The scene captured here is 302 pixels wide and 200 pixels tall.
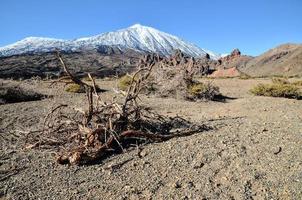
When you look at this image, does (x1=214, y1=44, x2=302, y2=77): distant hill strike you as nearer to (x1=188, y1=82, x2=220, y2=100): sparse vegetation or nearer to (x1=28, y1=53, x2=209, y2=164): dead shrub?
(x1=188, y1=82, x2=220, y2=100): sparse vegetation

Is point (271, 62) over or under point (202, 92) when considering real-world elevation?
under

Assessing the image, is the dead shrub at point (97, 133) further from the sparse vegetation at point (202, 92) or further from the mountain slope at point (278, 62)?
the mountain slope at point (278, 62)

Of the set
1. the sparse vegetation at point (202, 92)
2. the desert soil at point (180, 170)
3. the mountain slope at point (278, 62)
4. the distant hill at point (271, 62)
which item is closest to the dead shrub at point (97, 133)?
the desert soil at point (180, 170)

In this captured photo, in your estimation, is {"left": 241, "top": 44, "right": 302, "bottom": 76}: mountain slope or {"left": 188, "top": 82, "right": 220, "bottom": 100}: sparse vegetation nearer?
{"left": 188, "top": 82, "right": 220, "bottom": 100}: sparse vegetation

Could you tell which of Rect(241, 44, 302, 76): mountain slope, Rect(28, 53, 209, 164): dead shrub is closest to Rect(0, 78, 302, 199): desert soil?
Rect(28, 53, 209, 164): dead shrub

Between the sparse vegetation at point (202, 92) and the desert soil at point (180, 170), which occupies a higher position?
the sparse vegetation at point (202, 92)

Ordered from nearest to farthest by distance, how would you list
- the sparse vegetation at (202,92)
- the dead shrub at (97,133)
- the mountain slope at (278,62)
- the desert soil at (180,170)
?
the desert soil at (180,170) → the dead shrub at (97,133) → the sparse vegetation at (202,92) → the mountain slope at (278,62)

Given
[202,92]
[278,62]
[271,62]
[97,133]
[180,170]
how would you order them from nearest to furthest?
[180,170]
[97,133]
[202,92]
[278,62]
[271,62]

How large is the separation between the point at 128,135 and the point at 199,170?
1.39 meters

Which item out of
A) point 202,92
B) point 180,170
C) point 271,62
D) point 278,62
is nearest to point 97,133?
point 180,170

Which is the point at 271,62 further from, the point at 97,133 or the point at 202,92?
the point at 97,133

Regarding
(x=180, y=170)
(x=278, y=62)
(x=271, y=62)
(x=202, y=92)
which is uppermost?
(x=202, y=92)

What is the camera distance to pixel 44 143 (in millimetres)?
6090

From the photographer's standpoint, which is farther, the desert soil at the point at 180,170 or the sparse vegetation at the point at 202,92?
the sparse vegetation at the point at 202,92
